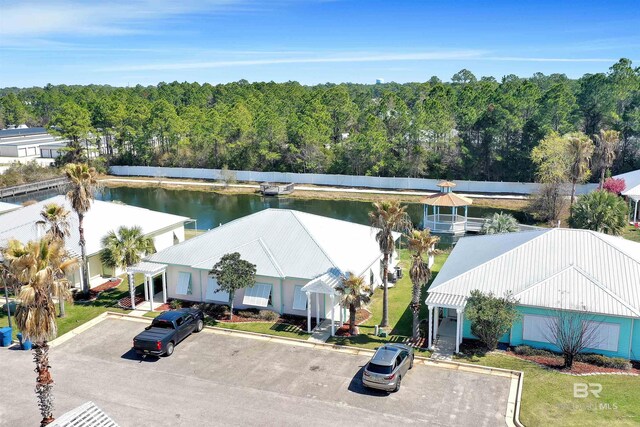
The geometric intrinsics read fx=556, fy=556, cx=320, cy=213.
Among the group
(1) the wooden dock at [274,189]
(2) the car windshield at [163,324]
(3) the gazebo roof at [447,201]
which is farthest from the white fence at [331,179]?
(2) the car windshield at [163,324]

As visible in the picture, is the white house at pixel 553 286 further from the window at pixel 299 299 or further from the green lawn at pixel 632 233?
the green lawn at pixel 632 233

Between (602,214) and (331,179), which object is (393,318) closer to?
(602,214)

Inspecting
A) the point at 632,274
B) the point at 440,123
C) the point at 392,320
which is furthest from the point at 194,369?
the point at 440,123

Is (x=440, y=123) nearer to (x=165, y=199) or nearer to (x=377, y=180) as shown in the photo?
(x=377, y=180)

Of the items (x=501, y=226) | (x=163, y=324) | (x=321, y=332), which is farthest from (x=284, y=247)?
(x=501, y=226)

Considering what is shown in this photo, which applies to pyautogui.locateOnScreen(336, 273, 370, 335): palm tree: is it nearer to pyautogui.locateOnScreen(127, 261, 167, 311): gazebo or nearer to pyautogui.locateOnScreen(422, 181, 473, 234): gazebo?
pyautogui.locateOnScreen(127, 261, 167, 311): gazebo

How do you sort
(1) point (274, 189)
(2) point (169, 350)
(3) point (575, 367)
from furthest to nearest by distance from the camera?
(1) point (274, 189) → (2) point (169, 350) → (3) point (575, 367)
